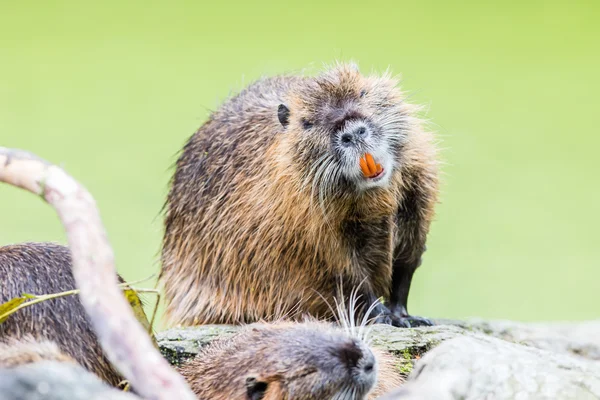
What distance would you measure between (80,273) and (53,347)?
Answer: 0.49m

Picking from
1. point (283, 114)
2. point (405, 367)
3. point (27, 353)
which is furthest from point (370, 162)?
point (27, 353)

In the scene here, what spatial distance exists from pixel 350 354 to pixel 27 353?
2.59 ft

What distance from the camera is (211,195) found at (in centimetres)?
349

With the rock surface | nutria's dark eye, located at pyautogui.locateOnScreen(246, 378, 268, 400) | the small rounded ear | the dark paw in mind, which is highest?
the small rounded ear

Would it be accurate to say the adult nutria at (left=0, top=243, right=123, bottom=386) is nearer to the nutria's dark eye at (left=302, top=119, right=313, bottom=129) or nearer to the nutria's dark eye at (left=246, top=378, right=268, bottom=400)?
the nutria's dark eye at (left=246, top=378, right=268, bottom=400)

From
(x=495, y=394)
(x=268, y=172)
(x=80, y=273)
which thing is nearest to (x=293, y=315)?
(x=268, y=172)

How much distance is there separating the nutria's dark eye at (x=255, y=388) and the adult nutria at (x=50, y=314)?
39 cm

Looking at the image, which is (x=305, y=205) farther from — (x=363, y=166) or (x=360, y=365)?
(x=360, y=365)

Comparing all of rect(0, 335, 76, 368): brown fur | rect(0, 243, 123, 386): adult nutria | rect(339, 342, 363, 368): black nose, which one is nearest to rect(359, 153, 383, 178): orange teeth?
rect(339, 342, 363, 368): black nose

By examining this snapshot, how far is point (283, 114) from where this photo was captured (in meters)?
3.20

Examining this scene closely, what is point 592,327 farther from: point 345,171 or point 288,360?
point 288,360

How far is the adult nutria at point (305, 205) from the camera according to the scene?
118 inches

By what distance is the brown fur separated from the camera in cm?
208

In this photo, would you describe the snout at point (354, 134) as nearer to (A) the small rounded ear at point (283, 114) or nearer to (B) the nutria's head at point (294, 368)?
(A) the small rounded ear at point (283, 114)
